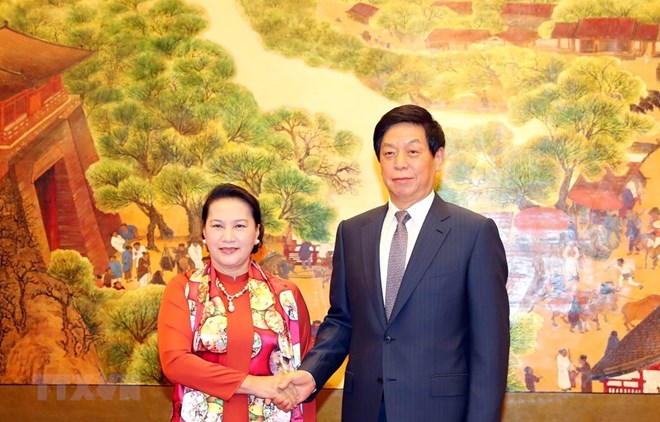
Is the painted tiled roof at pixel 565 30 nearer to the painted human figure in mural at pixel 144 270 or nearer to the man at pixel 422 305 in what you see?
the man at pixel 422 305

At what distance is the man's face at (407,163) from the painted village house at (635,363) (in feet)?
7.34

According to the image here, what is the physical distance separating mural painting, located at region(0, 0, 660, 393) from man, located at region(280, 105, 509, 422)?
1807mm

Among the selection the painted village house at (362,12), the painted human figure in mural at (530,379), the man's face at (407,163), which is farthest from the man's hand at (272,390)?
the painted village house at (362,12)

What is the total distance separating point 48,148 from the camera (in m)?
4.52

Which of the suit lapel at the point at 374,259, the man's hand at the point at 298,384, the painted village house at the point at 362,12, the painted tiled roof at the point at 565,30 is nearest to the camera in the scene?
the suit lapel at the point at 374,259

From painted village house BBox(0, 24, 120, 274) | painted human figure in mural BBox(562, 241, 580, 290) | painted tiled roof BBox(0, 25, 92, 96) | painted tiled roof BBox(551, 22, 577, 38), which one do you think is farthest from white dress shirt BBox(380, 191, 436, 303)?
painted tiled roof BBox(0, 25, 92, 96)

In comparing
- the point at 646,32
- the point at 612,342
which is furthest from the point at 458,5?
the point at 612,342

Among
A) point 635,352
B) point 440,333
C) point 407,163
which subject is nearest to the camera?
point 440,333

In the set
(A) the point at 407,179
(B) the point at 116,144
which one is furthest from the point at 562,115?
(B) the point at 116,144

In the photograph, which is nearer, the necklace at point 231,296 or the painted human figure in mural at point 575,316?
the necklace at point 231,296

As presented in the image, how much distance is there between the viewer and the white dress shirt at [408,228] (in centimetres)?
246

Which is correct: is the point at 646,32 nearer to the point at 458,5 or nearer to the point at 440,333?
the point at 458,5

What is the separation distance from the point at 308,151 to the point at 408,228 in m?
1.94

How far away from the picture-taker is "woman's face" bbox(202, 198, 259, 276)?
8.43 feet
